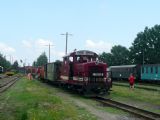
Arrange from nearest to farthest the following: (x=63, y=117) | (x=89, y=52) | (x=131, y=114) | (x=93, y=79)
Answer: (x=63, y=117), (x=131, y=114), (x=93, y=79), (x=89, y=52)

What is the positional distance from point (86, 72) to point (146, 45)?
87.8m

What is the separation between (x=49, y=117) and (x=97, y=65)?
51.8 feet

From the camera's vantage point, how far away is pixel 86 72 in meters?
30.2

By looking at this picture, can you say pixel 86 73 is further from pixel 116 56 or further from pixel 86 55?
pixel 116 56

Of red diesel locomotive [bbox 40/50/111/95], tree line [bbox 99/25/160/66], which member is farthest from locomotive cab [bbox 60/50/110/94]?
tree line [bbox 99/25/160/66]

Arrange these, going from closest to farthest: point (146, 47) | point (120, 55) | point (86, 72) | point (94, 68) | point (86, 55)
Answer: point (86, 72), point (94, 68), point (86, 55), point (146, 47), point (120, 55)

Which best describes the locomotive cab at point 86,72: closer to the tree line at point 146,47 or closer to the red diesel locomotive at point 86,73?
the red diesel locomotive at point 86,73

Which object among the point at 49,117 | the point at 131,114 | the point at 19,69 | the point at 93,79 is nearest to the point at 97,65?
the point at 93,79

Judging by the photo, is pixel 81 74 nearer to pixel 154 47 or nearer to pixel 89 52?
pixel 89 52

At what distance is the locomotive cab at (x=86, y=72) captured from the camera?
3017cm

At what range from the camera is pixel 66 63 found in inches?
1351

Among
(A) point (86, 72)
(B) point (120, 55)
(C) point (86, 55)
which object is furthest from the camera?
(B) point (120, 55)

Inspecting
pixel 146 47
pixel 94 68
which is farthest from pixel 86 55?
pixel 146 47

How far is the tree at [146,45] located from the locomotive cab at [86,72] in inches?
3182
